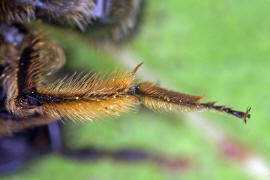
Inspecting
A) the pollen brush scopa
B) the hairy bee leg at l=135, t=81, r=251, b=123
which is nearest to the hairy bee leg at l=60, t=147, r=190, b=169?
the pollen brush scopa

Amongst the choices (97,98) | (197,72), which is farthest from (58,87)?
(197,72)

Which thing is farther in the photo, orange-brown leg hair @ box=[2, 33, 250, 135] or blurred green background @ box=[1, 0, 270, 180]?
blurred green background @ box=[1, 0, 270, 180]

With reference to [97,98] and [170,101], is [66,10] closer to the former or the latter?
[97,98]

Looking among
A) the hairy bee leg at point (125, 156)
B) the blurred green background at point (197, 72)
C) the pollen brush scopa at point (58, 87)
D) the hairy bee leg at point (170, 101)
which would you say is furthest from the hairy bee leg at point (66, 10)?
the hairy bee leg at point (125, 156)

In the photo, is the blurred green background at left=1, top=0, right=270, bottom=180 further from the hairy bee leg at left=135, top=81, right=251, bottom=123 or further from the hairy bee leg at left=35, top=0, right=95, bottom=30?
the hairy bee leg at left=135, top=81, right=251, bottom=123

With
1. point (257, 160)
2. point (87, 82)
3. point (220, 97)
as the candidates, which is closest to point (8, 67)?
point (87, 82)

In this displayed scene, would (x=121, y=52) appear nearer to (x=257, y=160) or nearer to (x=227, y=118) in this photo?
(x=227, y=118)

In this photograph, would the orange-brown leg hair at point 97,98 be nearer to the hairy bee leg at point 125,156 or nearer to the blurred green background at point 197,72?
the blurred green background at point 197,72
